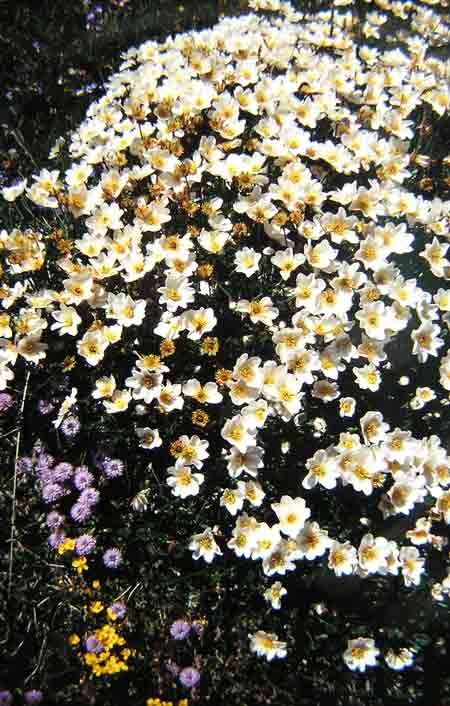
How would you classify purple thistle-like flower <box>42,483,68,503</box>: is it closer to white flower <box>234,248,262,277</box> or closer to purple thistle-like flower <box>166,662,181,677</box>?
purple thistle-like flower <box>166,662,181,677</box>

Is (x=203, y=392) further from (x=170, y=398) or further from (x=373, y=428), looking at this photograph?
(x=373, y=428)

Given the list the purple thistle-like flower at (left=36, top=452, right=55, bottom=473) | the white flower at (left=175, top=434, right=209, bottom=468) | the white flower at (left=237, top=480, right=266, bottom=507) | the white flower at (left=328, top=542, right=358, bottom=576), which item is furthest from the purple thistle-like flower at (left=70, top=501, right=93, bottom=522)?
the white flower at (left=328, top=542, right=358, bottom=576)

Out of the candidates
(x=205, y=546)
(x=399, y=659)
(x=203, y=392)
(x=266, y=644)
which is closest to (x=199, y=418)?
(x=203, y=392)

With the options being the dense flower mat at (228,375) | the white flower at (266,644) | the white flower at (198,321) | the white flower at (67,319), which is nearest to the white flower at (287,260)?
the dense flower mat at (228,375)

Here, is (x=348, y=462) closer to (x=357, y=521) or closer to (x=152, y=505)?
(x=357, y=521)

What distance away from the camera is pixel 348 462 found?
2883 millimetres

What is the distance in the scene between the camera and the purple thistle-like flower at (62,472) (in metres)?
3.12

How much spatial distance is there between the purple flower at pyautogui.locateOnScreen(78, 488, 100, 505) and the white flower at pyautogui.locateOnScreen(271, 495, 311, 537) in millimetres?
924

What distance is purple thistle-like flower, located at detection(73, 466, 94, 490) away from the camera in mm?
3098

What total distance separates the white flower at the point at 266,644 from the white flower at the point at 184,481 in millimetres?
721

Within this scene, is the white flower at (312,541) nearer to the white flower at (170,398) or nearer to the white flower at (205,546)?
the white flower at (205,546)

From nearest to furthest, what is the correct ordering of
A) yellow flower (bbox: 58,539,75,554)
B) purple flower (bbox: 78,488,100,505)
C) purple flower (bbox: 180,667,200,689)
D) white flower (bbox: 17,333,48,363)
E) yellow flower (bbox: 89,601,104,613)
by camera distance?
purple flower (bbox: 180,667,200,689), yellow flower (bbox: 89,601,104,613), yellow flower (bbox: 58,539,75,554), purple flower (bbox: 78,488,100,505), white flower (bbox: 17,333,48,363)

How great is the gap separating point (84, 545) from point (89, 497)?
0.78 ft

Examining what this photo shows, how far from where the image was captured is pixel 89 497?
3.05 metres
